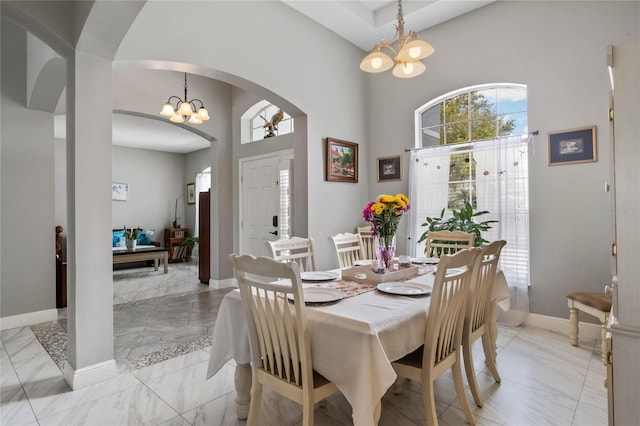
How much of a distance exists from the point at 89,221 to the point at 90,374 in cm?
105

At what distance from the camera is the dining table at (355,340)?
4.19 ft

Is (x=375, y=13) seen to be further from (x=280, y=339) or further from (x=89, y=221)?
(x=280, y=339)

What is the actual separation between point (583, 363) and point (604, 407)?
662mm

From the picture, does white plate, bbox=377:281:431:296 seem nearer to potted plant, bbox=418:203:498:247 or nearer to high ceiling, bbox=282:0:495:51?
potted plant, bbox=418:203:498:247

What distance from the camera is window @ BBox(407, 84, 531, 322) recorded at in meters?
3.41

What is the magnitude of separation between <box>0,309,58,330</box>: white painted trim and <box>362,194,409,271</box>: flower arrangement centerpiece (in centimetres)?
388

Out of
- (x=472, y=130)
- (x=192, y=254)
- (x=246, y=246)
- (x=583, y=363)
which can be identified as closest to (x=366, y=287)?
(x=583, y=363)

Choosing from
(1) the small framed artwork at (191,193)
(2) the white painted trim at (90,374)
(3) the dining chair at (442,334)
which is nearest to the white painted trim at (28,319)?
(2) the white painted trim at (90,374)

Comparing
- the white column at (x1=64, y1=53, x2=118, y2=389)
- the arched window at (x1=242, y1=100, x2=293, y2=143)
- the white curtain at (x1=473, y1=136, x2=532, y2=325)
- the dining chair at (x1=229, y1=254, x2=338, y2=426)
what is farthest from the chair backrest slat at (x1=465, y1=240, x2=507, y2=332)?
the arched window at (x1=242, y1=100, x2=293, y2=143)

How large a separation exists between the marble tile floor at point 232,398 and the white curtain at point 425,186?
1693mm

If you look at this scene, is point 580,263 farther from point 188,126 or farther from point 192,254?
point 192,254

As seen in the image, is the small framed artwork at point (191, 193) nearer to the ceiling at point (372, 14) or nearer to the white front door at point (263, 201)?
the white front door at point (263, 201)

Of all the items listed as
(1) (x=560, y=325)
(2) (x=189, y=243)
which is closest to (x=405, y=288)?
(1) (x=560, y=325)

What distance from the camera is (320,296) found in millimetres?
1711
